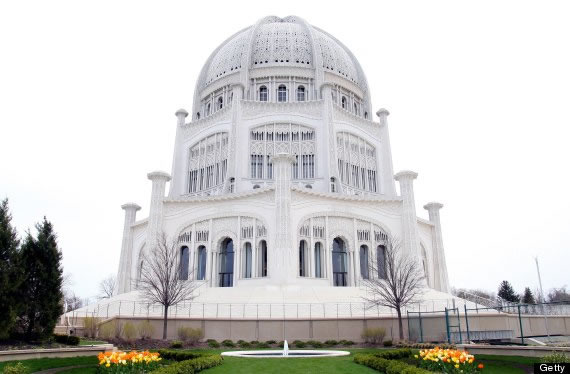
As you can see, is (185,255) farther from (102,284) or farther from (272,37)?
(102,284)

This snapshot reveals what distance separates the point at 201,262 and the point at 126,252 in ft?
35.8

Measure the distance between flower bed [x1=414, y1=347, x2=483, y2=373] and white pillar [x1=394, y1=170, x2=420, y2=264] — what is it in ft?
96.7

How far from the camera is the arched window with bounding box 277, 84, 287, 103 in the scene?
57.6 meters

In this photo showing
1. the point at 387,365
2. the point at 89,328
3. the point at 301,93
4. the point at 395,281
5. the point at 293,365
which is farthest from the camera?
the point at 301,93

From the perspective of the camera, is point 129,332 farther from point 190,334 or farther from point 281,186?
point 281,186

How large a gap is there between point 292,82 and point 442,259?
27.4m

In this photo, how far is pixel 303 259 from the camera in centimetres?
4044

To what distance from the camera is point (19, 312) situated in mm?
19984

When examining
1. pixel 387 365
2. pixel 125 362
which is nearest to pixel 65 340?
pixel 125 362

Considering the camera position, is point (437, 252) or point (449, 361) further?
point (437, 252)

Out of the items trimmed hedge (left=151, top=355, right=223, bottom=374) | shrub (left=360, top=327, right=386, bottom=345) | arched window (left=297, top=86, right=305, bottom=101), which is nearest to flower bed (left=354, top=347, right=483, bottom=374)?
trimmed hedge (left=151, top=355, right=223, bottom=374)

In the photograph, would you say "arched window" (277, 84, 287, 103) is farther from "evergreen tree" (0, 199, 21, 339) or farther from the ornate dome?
"evergreen tree" (0, 199, 21, 339)

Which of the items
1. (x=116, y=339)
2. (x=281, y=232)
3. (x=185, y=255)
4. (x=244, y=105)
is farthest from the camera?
(x=244, y=105)

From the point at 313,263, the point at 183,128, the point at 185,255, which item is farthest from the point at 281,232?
the point at 183,128
